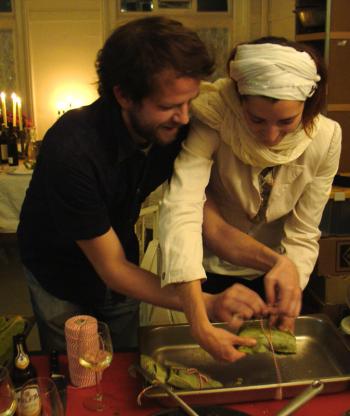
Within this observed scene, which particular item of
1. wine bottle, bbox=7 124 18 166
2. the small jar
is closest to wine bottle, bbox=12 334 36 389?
the small jar

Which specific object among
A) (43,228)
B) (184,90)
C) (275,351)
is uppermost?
(184,90)

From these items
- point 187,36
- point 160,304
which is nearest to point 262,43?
point 187,36

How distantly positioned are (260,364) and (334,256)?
1.70 meters

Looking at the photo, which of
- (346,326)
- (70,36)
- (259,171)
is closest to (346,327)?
(346,326)

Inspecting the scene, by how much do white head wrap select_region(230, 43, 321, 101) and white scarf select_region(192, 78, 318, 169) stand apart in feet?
0.37

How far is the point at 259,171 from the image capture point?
1321 millimetres

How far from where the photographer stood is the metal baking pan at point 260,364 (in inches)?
40.4

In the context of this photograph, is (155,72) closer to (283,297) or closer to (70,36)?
(283,297)

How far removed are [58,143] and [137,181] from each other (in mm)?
250

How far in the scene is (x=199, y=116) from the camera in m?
1.27

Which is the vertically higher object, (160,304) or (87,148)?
(87,148)

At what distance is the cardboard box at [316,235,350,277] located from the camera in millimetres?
2709

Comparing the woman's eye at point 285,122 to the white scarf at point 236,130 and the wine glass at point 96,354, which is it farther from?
the wine glass at point 96,354

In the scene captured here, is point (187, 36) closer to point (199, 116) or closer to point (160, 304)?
point (199, 116)
